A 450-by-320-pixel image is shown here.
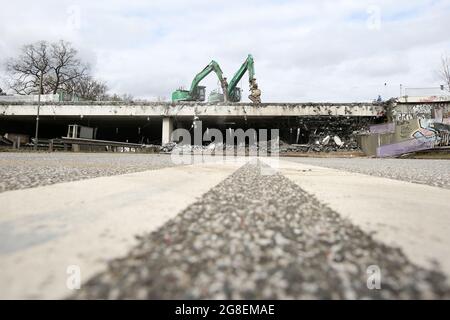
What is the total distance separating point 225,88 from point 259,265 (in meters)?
30.0

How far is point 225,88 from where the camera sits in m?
30.2

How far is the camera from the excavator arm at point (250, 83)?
2680cm

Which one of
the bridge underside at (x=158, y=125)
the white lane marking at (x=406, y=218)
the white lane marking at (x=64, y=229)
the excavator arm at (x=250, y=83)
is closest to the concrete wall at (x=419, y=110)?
the bridge underside at (x=158, y=125)

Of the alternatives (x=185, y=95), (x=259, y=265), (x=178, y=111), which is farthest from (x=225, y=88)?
(x=259, y=265)

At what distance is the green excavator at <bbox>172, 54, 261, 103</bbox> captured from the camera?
2744cm

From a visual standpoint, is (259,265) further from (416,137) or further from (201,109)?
(201,109)

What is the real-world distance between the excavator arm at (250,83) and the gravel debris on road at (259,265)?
25.7m

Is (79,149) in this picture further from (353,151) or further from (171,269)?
(171,269)

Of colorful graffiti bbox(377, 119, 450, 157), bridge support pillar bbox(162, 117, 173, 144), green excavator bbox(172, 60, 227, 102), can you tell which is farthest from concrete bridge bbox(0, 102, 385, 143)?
green excavator bbox(172, 60, 227, 102)

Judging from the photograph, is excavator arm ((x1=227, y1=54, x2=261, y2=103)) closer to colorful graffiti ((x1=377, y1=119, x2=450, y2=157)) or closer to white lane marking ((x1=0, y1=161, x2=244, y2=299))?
colorful graffiti ((x1=377, y1=119, x2=450, y2=157))

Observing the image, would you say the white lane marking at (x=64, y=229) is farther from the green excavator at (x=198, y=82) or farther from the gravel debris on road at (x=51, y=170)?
the green excavator at (x=198, y=82)
